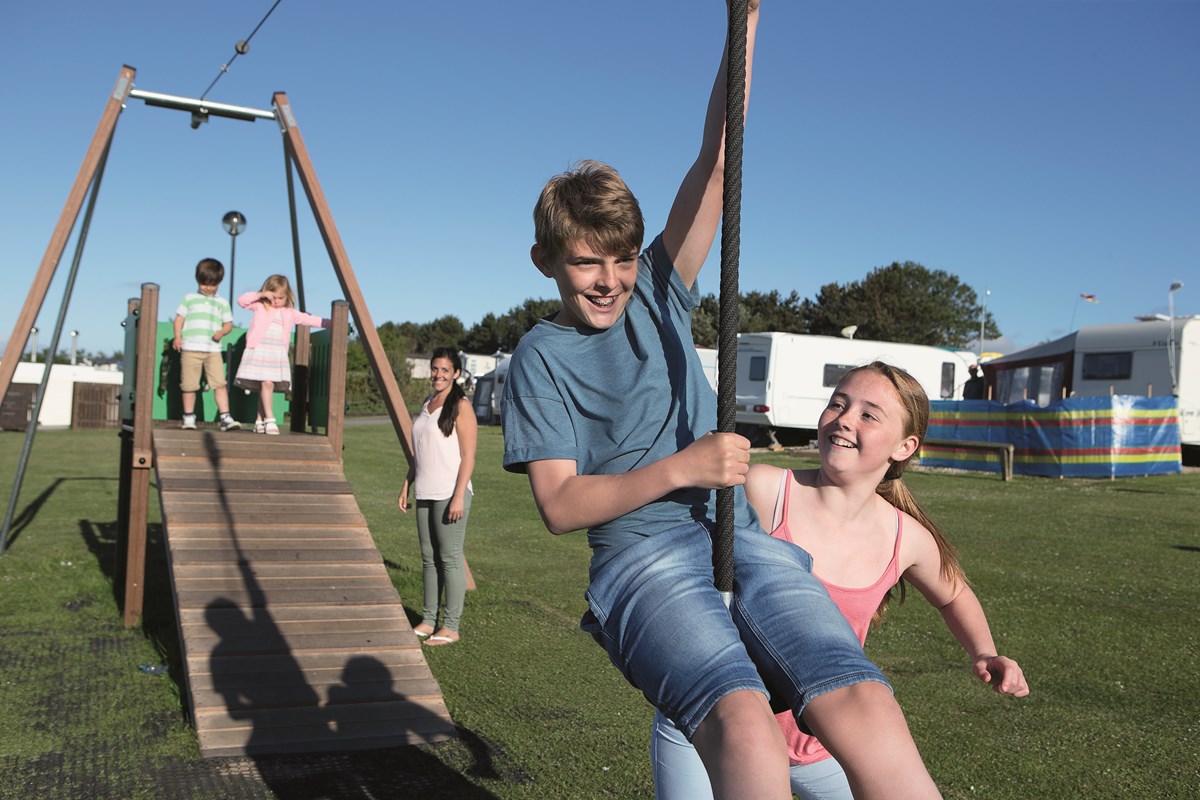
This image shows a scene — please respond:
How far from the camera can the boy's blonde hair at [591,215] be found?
2.43 metres

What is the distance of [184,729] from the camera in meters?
5.57

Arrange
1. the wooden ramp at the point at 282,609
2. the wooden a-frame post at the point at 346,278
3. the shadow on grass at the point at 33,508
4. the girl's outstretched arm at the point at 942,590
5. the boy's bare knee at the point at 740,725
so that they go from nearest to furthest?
the boy's bare knee at the point at 740,725 → the girl's outstretched arm at the point at 942,590 → the wooden ramp at the point at 282,609 → the wooden a-frame post at the point at 346,278 → the shadow on grass at the point at 33,508

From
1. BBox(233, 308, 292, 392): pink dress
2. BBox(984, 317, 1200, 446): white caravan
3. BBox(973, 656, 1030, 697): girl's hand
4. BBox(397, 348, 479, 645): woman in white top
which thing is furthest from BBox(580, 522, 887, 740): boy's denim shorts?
BBox(984, 317, 1200, 446): white caravan

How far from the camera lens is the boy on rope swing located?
81.7 inches

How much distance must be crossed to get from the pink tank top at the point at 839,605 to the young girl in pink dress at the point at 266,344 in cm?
785

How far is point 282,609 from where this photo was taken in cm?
629

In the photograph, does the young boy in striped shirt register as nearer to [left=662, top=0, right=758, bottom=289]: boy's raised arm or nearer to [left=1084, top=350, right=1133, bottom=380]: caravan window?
[left=662, top=0, right=758, bottom=289]: boy's raised arm

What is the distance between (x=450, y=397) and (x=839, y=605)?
5.23 m

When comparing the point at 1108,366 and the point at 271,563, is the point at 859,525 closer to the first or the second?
the point at 271,563

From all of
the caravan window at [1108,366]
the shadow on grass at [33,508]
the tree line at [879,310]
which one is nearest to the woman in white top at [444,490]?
the shadow on grass at [33,508]

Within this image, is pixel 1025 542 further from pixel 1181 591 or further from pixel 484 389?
pixel 484 389

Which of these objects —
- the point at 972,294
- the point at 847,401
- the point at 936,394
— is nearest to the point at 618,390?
the point at 847,401

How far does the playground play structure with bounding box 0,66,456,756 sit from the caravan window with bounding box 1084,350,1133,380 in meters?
21.9

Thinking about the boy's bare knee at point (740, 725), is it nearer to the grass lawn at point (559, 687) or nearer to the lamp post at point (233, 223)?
the grass lawn at point (559, 687)
